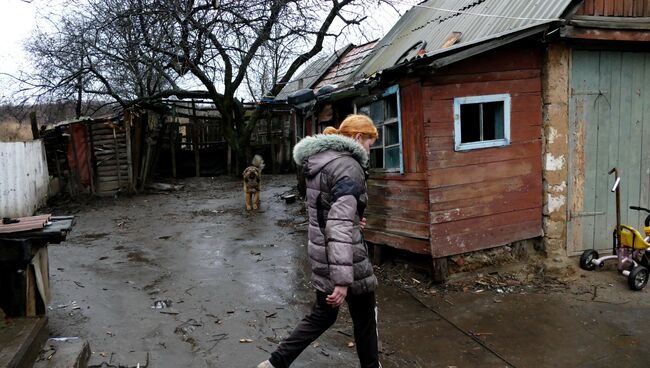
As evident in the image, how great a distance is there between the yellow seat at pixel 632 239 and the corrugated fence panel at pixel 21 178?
10.4 metres

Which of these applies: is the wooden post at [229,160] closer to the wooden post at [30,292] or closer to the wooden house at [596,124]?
the wooden house at [596,124]

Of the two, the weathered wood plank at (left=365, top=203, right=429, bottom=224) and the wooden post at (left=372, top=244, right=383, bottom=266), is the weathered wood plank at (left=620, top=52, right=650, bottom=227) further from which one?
the wooden post at (left=372, top=244, right=383, bottom=266)

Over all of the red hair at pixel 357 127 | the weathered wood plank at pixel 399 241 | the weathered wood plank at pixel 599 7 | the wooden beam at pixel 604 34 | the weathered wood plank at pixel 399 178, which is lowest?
the weathered wood plank at pixel 399 241

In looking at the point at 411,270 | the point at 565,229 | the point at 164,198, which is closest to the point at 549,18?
the point at 565,229

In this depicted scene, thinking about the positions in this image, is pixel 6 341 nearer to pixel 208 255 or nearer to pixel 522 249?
pixel 208 255

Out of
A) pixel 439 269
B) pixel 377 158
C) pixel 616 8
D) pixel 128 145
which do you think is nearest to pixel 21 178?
pixel 128 145

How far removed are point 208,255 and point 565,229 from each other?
5.24 m

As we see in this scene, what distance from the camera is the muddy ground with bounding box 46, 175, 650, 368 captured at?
3.98 m

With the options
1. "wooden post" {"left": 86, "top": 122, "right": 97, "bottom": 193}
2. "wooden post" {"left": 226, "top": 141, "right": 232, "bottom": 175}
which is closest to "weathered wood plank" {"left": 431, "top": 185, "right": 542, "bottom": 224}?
"wooden post" {"left": 86, "top": 122, "right": 97, "bottom": 193}

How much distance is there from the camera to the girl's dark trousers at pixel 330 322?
10.0 feet

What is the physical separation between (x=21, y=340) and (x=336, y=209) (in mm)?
2308

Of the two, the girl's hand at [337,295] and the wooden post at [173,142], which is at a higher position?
the wooden post at [173,142]

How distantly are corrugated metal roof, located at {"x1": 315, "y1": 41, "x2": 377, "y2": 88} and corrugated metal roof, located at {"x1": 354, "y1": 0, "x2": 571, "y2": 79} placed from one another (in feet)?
2.17

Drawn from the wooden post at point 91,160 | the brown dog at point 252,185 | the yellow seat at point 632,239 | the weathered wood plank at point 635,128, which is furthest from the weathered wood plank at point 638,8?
the wooden post at point 91,160
